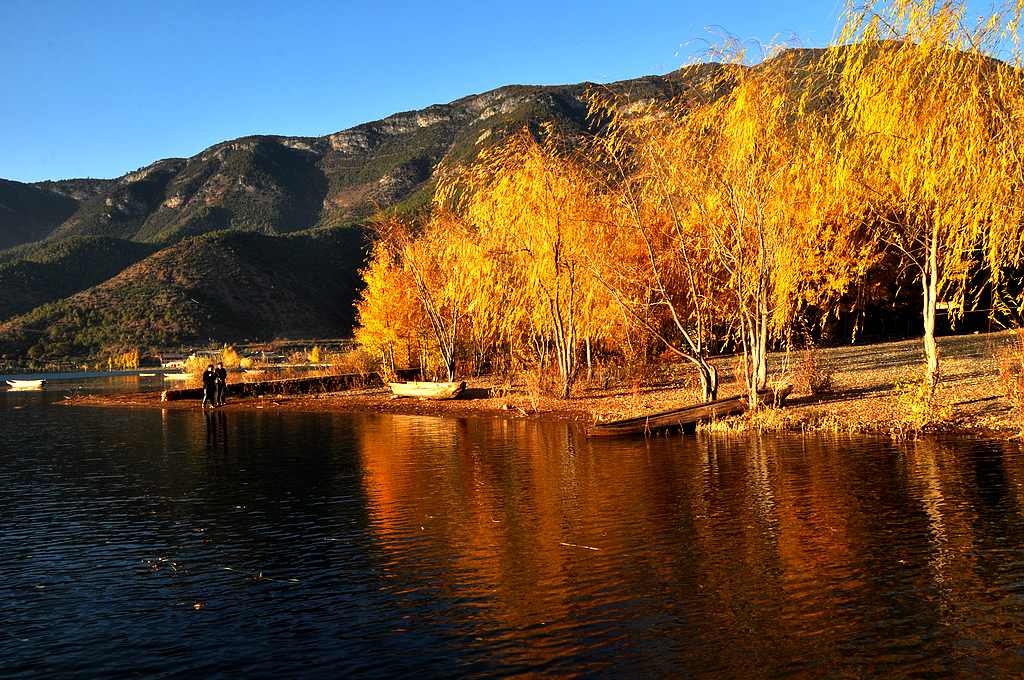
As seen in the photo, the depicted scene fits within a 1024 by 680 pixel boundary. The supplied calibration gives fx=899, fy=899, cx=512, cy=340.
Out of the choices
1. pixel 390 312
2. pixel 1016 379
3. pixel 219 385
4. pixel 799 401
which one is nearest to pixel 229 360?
pixel 390 312

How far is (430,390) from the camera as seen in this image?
3928 cm

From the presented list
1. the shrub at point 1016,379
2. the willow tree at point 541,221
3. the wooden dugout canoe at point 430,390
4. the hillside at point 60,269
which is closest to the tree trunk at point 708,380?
the willow tree at point 541,221

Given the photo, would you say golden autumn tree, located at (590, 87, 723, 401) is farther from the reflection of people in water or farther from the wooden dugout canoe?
the reflection of people in water

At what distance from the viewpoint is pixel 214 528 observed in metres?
15.0

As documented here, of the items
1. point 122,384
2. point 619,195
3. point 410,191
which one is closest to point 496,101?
point 410,191

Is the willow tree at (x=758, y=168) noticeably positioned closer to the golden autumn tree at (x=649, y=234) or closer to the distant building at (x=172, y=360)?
the golden autumn tree at (x=649, y=234)

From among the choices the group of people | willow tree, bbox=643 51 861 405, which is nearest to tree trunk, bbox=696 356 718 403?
willow tree, bbox=643 51 861 405

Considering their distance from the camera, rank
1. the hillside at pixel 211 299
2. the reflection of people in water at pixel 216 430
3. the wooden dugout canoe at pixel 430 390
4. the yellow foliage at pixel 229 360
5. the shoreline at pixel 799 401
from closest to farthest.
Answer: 1. the shoreline at pixel 799 401
2. the reflection of people in water at pixel 216 430
3. the wooden dugout canoe at pixel 430 390
4. the yellow foliage at pixel 229 360
5. the hillside at pixel 211 299

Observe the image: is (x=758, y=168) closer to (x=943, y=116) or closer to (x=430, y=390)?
(x=943, y=116)

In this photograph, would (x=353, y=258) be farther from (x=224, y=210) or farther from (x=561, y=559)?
(x=561, y=559)

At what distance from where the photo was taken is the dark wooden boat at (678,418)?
24125mm

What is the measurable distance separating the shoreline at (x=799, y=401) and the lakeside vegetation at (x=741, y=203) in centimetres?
116

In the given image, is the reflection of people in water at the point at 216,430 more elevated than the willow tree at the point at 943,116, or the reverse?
the willow tree at the point at 943,116

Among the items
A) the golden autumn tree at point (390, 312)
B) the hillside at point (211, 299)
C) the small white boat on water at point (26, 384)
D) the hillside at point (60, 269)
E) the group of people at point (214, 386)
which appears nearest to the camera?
the group of people at point (214, 386)
